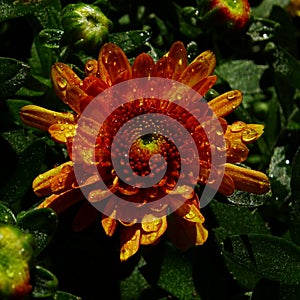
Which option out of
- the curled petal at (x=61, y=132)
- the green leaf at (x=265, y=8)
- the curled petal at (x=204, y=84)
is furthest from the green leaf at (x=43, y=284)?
the green leaf at (x=265, y=8)

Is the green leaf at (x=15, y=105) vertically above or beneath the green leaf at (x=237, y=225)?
above

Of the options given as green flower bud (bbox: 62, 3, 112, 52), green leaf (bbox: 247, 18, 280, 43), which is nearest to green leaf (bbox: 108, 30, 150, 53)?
green flower bud (bbox: 62, 3, 112, 52)

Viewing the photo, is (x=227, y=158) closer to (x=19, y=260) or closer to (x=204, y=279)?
(x=204, y=279)

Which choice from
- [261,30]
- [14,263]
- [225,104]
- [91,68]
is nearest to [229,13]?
[261,30]

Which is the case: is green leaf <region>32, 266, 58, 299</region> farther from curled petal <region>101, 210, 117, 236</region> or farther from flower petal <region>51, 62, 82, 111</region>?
flower petal <region>51, 62, 82, 111</region>

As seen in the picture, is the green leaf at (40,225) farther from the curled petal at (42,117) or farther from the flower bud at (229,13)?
the flower bud at (229,13)

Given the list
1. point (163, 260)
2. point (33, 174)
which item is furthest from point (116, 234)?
point (33, 174)
